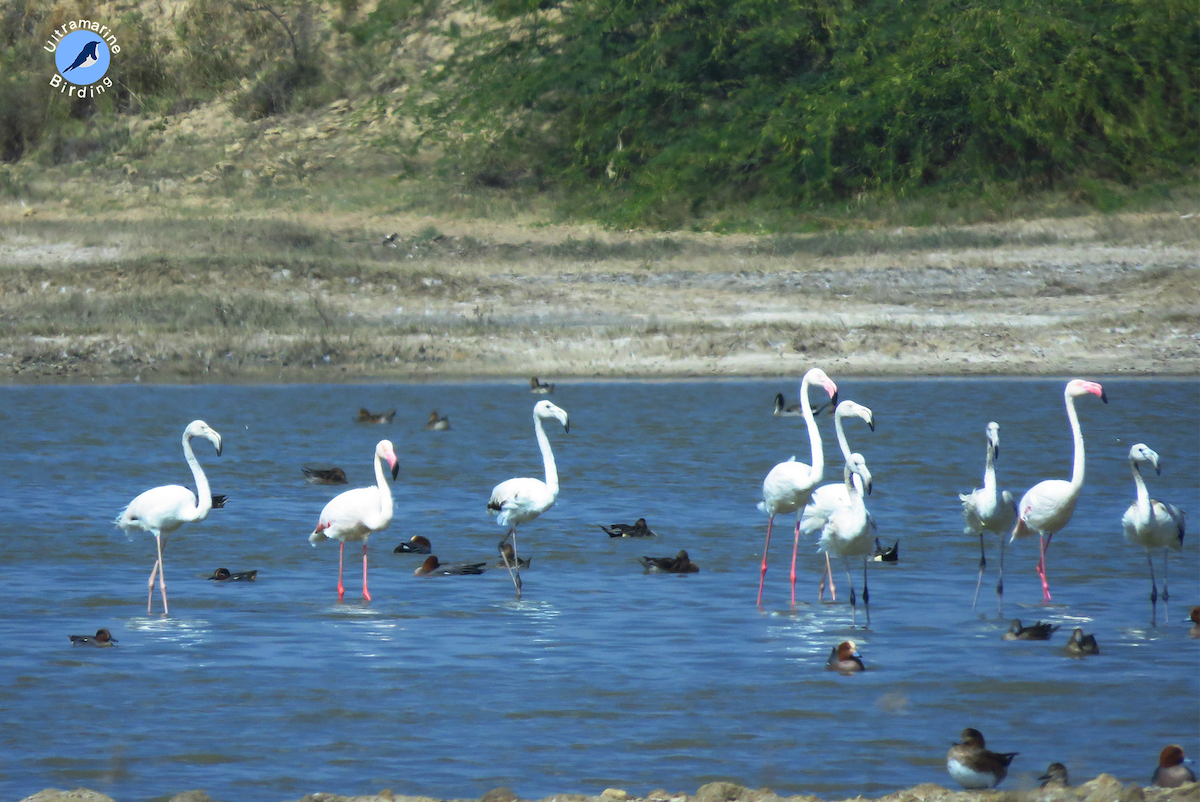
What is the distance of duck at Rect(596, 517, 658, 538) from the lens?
37.2 feet

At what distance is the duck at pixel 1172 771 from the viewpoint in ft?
18.4

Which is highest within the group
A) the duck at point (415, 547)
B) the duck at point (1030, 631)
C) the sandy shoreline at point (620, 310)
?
the sandy shoreline at point (620, 310)

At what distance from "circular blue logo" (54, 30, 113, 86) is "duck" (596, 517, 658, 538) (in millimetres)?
31245

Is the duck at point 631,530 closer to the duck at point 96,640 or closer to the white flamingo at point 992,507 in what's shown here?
the white flamingo at point 992,507

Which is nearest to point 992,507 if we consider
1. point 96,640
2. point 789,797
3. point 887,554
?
point 887,554

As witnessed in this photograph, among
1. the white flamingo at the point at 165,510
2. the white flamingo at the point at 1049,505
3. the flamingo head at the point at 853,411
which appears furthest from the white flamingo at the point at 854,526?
the white flamingo at the point at 165,510

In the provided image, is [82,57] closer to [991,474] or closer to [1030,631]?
[991,474]

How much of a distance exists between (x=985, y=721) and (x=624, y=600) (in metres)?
3.08

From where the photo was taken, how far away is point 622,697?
287 inches

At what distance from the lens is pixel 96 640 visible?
26.9 feet

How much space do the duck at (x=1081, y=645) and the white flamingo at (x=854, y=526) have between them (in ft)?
4.27

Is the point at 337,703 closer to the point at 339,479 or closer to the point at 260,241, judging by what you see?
the point at 339,479

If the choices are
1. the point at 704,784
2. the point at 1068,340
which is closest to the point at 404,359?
the point at 1068,340

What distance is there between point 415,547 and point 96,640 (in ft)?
10.4
